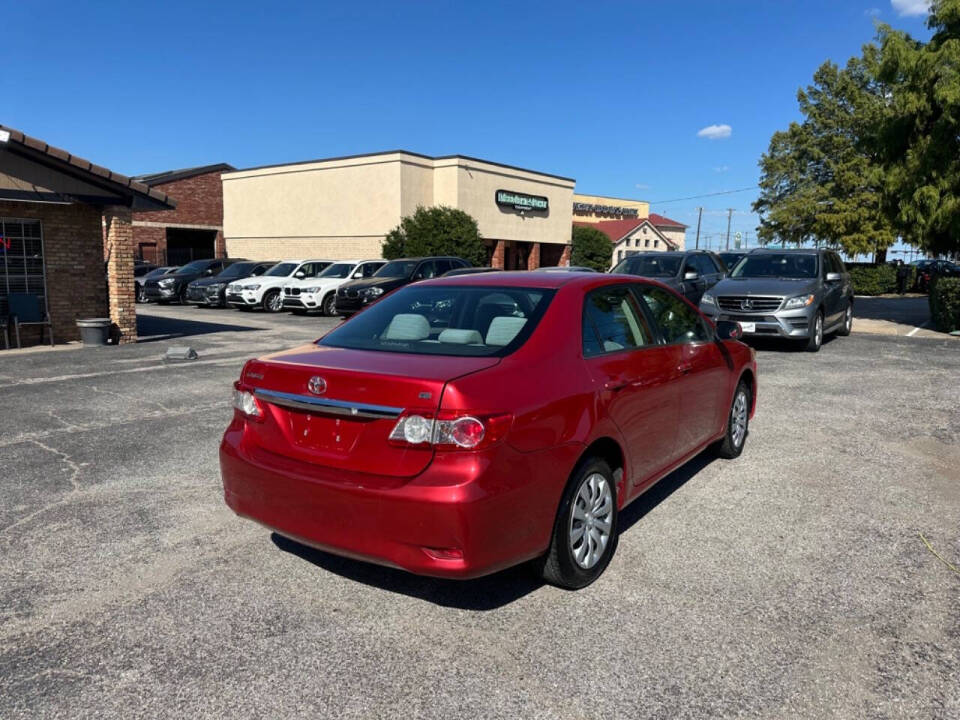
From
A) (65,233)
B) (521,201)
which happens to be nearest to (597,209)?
(521,201)

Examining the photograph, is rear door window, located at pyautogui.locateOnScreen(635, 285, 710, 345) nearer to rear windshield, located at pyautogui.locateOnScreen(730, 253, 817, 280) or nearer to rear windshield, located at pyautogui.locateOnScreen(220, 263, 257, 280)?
rear windshield, located at pyautogui.locateOnScreen(730, 253, 817, 280)

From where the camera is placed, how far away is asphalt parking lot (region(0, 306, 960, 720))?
2838mm

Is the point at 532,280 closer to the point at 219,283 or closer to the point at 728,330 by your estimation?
the point at 728,330

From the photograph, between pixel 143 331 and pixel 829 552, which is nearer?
pixel 829 552

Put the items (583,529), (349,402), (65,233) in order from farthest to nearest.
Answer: (65,233)
(583,529)
(349,402)

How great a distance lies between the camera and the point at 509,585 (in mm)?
3793

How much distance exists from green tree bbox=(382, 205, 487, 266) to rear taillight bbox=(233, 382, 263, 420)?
28.9 meters

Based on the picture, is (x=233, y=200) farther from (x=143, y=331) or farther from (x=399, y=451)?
(x=399, y=451)

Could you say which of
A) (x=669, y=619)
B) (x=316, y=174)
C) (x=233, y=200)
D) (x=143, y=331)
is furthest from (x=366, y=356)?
(x=233, y=200)

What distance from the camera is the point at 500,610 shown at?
3525mm

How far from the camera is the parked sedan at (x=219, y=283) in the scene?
24.2 m

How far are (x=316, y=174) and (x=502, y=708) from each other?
36.9 meters

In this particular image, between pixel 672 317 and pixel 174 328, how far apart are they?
603 inches

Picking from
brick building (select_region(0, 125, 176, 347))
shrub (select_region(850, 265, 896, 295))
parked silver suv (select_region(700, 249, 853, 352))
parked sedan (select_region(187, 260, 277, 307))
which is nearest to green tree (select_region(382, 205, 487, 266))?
parked sedan (select_region(187, 260, 277, 307))
